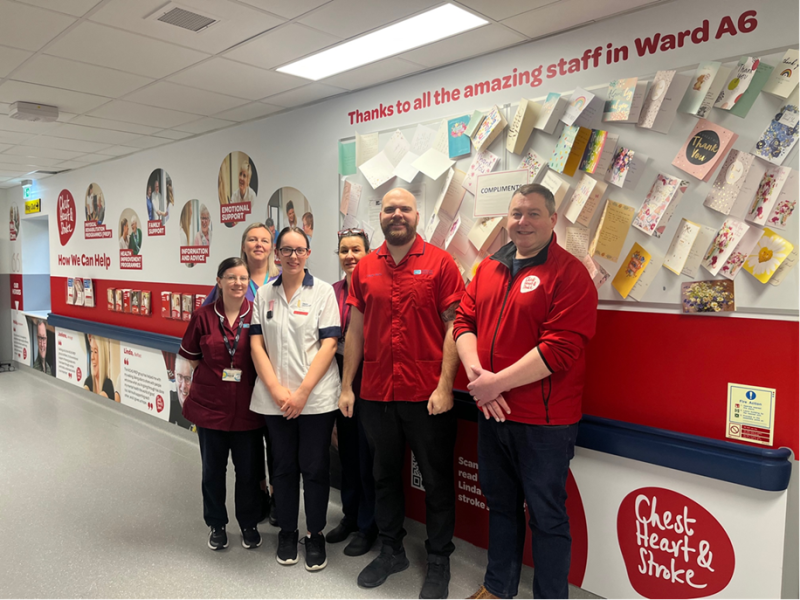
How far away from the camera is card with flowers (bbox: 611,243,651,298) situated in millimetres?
2359

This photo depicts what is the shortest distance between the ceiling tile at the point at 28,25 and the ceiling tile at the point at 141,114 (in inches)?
43.0

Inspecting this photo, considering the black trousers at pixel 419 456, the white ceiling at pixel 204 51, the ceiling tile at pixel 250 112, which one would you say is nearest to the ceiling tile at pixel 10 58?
the white ceiling at pixel 204 51

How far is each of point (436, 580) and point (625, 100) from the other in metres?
2.32

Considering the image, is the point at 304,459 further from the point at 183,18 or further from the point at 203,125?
the point at 203,125

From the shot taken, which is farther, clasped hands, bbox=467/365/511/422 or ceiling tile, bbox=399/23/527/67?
ceiling tile, bbox=399/23/527/67

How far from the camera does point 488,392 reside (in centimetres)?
225

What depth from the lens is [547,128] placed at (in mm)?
2572

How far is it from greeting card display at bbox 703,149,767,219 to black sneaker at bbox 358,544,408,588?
217cm

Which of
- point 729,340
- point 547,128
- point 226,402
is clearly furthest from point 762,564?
point 226,402

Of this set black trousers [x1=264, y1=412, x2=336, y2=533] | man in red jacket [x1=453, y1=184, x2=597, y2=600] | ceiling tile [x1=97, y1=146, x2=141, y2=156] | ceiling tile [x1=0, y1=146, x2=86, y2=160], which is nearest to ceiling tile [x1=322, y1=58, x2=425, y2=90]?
man in red jacket [x1=453, y1=184, x2=597, y2=600]

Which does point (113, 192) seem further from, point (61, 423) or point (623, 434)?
point (623, 434)

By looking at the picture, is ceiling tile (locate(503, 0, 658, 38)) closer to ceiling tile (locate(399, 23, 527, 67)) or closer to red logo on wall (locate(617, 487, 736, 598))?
ceiling tile (locate(399, 23, 527, 67))

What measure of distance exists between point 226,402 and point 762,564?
2.44 meters

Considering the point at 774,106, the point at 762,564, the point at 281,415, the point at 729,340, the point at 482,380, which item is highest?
the point at 774,106
